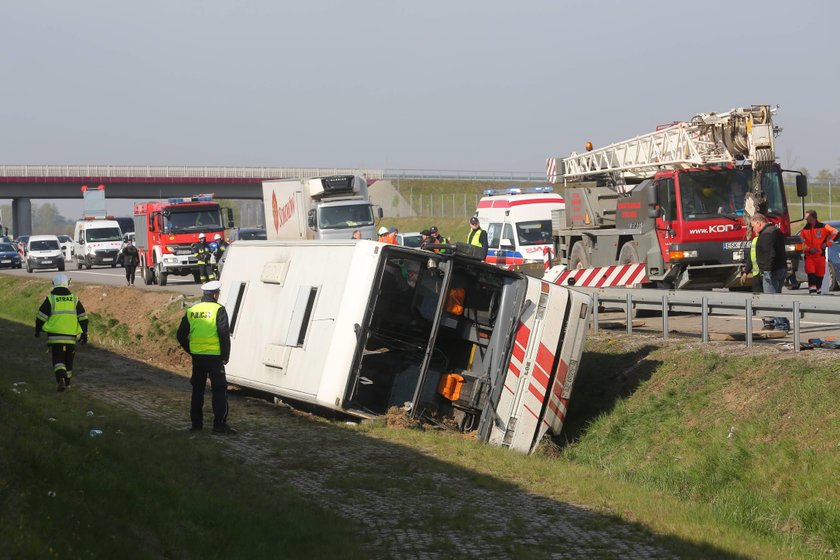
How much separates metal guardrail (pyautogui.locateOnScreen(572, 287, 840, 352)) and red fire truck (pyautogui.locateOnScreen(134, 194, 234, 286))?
69.5 ft

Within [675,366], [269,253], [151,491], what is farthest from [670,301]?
[151,491]

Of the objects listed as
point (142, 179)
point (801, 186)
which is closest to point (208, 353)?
point (801, 186)

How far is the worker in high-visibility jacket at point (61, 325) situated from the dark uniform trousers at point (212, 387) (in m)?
3.63

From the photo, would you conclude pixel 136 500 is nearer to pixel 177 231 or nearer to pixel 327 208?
pixel 327 208

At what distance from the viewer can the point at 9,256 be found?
6078cm

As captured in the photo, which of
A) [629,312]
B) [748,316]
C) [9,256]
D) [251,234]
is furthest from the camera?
[9,256]

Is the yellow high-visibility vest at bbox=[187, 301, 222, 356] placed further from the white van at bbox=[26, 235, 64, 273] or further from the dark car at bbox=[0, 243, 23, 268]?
the dark car at bbox=[0, 243, 23, 268]

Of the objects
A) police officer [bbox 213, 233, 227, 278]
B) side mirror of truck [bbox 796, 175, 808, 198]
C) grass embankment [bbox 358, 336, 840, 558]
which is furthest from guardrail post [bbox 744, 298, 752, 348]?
police officer [bbox 213, 233, 227, 278]

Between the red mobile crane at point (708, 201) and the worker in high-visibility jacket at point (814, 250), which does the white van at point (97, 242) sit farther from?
the worker in high-visibility jacket at point (814, 250)

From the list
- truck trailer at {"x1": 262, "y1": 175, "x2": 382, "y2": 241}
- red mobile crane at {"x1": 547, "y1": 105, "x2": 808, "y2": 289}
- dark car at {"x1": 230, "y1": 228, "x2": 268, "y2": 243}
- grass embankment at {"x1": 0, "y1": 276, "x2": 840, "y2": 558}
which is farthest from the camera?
dark car at {"x1": 230, "y1": 228, "x2": 268, "y2": 243}

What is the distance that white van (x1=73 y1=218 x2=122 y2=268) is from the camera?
53562 millimetres

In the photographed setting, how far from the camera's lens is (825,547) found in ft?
31.7

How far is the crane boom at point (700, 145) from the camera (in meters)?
18.6

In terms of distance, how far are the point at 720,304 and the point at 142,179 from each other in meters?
74.7
